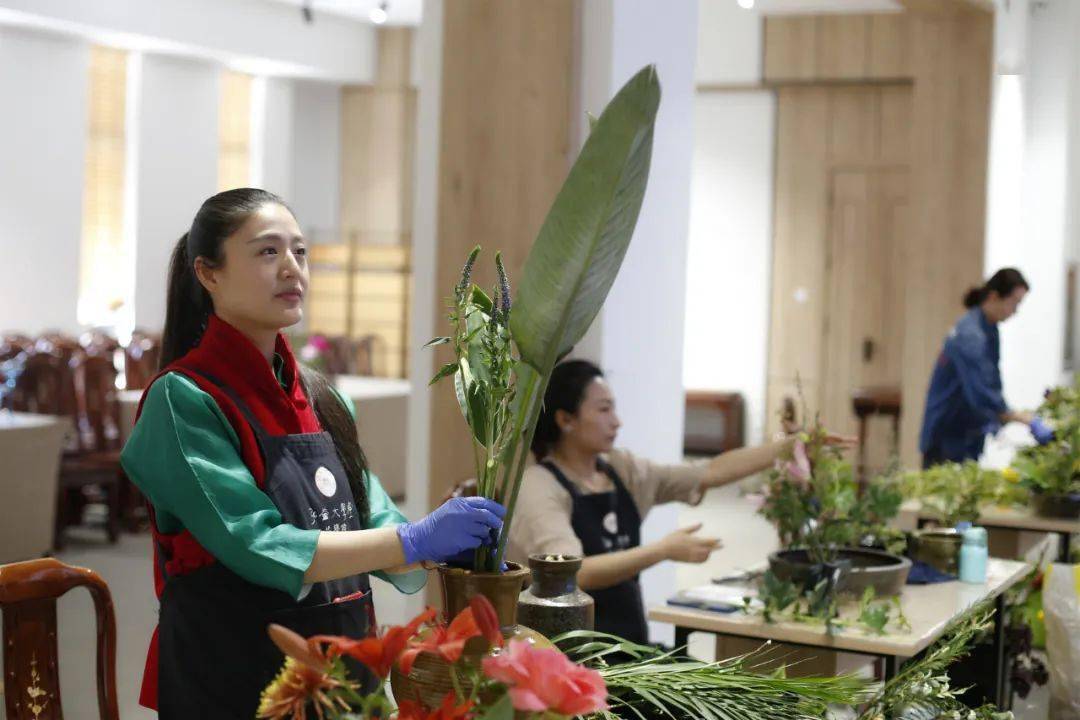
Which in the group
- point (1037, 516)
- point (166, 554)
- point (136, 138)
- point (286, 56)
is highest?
point (286, 56)

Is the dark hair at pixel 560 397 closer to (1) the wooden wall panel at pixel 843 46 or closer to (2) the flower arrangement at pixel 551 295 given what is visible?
(2) the flower arrangement at pixel 551 295

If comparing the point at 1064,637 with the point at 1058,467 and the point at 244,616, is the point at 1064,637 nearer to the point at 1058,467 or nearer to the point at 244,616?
the point at 1058,467

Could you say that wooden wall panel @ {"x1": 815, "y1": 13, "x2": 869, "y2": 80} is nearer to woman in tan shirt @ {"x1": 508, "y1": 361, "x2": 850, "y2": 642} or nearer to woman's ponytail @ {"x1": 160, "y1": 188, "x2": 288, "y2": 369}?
woman in tan shirt @ {"x1": 508, "y1": 361, "x2": 850, "y2": 642}

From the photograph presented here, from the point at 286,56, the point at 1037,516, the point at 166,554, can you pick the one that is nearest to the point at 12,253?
the point at 286,56

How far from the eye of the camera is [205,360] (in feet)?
5.90

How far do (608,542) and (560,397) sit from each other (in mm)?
366

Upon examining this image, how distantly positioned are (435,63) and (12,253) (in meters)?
8.18

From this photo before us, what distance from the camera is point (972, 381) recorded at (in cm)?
612

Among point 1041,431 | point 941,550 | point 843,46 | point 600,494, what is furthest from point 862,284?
point 600,494

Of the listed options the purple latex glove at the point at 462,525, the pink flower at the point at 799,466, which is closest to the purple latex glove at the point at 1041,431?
the pink flower at the point at 799,466

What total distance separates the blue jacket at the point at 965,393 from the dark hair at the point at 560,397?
10.8ft

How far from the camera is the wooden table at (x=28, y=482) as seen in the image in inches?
247

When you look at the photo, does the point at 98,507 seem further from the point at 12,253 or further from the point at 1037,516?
the point at 1037,516

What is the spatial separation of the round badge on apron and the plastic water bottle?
2.13 metres
